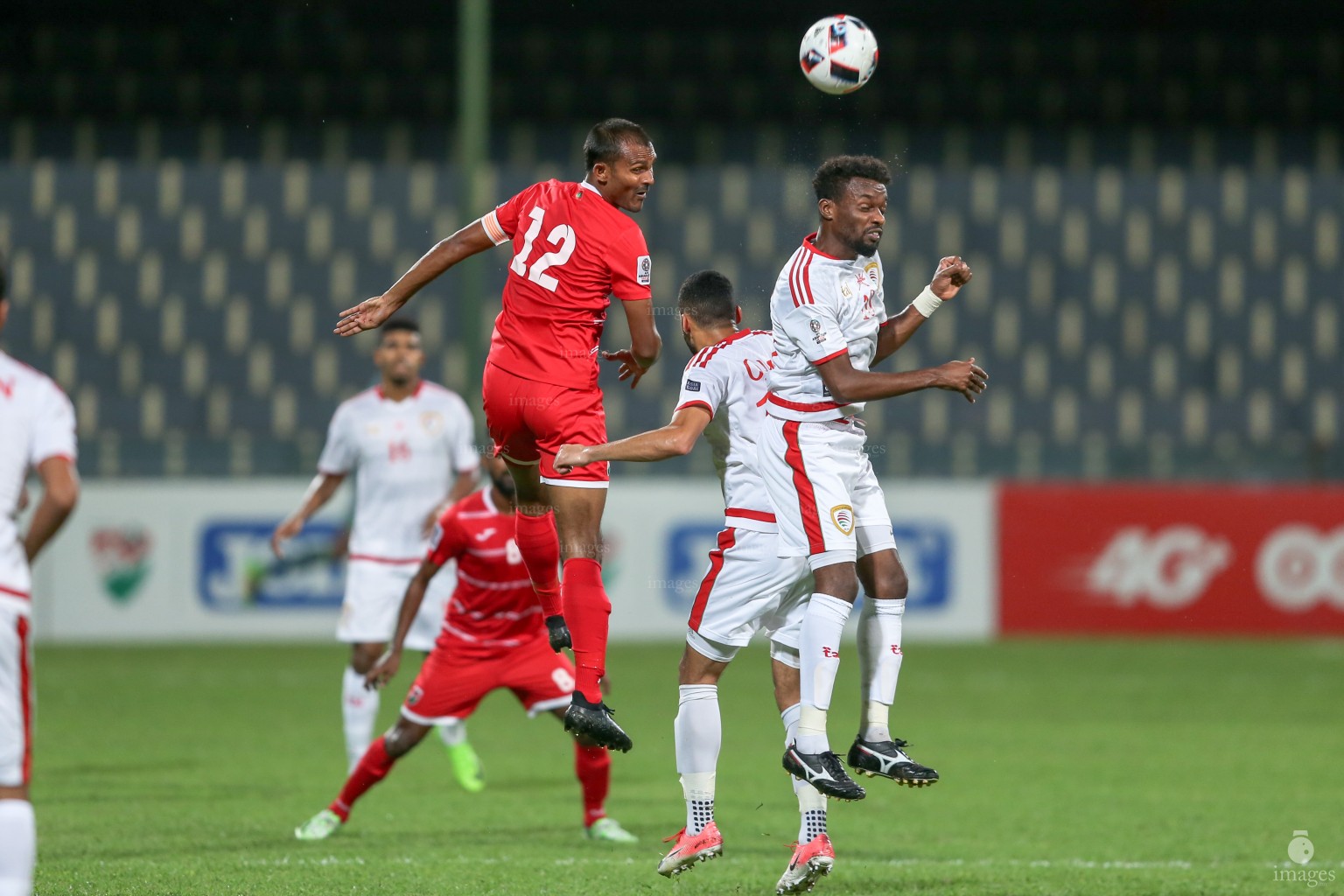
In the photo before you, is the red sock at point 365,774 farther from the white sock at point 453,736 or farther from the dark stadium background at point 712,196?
the dark stadium background at point 712,196

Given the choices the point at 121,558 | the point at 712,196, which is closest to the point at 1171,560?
the point at 712,196

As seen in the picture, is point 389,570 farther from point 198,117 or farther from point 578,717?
point 198,117

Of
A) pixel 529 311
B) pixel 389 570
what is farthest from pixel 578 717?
pixel 389 570

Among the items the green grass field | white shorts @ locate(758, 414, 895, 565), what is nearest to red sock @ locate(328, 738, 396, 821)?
the green grass field

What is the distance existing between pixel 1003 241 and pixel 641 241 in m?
13.0

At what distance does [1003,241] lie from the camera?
18.3m

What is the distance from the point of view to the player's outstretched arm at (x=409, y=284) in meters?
5.94

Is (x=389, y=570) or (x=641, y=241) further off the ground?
(x=641, y=241)

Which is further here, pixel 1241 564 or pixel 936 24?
pixel 936 24

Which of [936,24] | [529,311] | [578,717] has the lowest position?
[578,717]

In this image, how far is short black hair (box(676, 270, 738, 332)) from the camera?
6.44 metres

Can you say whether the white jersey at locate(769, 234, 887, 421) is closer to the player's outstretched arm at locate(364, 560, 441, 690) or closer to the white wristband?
the white wristband

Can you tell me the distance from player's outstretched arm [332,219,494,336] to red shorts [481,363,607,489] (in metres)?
0.40

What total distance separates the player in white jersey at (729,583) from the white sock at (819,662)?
0.22 metres
